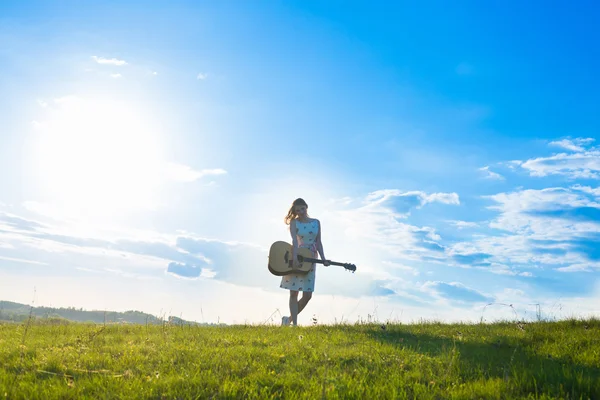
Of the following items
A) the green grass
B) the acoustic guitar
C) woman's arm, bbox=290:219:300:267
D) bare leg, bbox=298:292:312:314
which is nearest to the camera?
the green grass

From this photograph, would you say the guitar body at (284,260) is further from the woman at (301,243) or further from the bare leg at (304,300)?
the bare leg at (304,300)

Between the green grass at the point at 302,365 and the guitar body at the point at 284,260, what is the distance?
284 centimetres

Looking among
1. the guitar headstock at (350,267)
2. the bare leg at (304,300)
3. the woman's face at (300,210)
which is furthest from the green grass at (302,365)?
the woman's face at (300,210)

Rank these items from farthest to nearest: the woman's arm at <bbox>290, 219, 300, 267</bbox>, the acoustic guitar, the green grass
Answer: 1. the acoustic guitar
2. the woman's arm at <bbox>290, 219, 300, 267</bbox>
3. the green grass

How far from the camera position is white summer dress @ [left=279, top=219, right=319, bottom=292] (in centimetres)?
1373

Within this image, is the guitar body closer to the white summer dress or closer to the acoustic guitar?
the acoustic guitar

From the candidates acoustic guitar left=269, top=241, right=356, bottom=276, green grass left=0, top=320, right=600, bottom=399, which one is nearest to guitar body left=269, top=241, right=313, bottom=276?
acoustic guitar left=269, top=241, right=356, bottom=276

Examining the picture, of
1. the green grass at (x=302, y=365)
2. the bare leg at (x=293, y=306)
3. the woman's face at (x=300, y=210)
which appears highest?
the woman's face at (x=300, y=210)

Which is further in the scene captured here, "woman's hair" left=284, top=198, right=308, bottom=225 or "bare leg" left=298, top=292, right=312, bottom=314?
"bare leg" left=298, top=292, right=312, bottom=314

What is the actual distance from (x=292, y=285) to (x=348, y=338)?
4016 mm

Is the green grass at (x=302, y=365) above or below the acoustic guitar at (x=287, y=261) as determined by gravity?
below

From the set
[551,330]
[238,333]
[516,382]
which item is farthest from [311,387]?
[551,330]

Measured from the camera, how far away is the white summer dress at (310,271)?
13.7 metres

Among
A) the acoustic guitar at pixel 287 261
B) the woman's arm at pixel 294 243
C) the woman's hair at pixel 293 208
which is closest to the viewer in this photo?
the woman's arm at pixel 294 243
